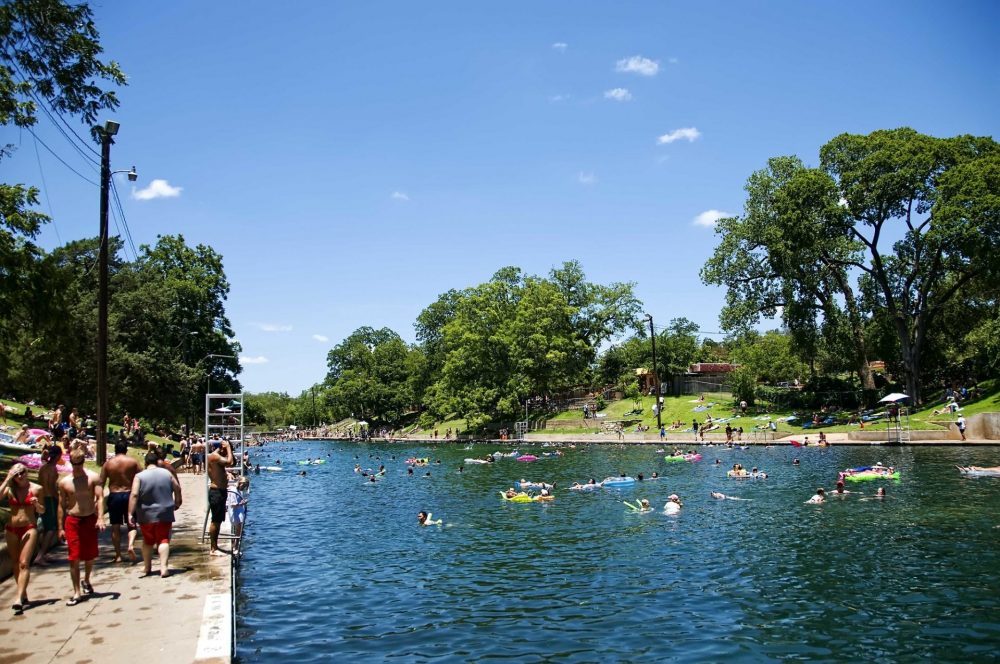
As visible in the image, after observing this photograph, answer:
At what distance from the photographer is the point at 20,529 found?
32.2ft

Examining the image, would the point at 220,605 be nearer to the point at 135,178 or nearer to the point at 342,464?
the point at 135,178

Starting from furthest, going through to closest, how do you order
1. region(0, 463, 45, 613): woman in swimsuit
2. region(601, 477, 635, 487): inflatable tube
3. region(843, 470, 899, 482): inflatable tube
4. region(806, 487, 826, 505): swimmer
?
region(601, 477, 635, 487): inflatable tube → region(843, 470, 899, 482): inflatable tube → region(806, 487, 826, 505): swimmer → region(0, 463, 45, 613): woman in swimsuit

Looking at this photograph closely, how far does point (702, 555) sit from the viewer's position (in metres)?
18.0

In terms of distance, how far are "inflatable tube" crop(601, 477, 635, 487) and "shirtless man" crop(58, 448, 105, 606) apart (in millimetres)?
25535

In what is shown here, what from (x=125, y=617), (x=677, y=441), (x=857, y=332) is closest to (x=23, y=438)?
(x=125, y=617)

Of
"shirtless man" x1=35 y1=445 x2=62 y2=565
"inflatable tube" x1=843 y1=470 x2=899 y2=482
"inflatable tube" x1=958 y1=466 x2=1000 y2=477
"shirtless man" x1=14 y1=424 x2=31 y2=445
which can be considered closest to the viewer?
"shirtless man" x1=35 y1=445 x2=62 y2=565

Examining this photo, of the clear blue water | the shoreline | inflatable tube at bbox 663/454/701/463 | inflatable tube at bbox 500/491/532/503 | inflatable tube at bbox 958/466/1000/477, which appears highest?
the shoreline

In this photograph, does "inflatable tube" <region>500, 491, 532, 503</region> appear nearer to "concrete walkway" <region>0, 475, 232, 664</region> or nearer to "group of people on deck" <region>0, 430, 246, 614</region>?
"group of people on deck" <region>0, 430, 246, 614</region>

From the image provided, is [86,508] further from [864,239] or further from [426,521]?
[864,239]

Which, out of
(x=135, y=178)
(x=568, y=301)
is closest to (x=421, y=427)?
(x=568, y=301)

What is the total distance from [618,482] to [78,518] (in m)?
26.3

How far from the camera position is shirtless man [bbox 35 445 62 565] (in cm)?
1118

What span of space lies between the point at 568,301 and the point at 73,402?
58.3m

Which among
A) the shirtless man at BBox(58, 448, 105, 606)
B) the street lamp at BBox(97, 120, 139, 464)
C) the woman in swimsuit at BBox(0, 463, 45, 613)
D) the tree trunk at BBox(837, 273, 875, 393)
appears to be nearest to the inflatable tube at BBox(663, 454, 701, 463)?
the tree trunk at BBox(837, 273, 875, 393)
